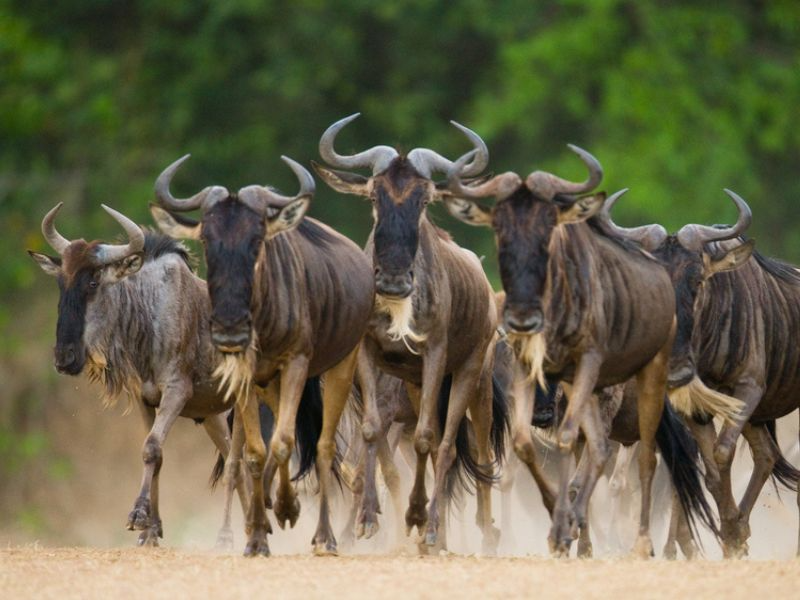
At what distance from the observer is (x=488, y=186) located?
10.1 metres

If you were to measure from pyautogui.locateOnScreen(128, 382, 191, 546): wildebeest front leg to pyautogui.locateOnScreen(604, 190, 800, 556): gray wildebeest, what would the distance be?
10.4 feet

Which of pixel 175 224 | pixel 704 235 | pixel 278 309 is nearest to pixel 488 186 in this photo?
pixel 278 309

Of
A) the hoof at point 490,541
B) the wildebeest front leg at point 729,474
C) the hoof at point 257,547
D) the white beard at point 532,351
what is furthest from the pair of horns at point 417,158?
the hoof at point 490,541

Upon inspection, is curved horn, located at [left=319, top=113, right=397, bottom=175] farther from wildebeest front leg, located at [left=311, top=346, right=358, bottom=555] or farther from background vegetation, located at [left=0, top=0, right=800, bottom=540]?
background vegetation, located at [left=0, top=0, right=800, bottom=540]

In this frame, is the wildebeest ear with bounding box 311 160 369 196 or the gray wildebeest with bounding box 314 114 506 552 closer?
the gray wildebeest with bounding box 314 114 506 552

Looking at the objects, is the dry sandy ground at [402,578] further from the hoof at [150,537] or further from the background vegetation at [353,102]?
the background vegetation at [353,102]

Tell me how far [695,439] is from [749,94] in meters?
14.4

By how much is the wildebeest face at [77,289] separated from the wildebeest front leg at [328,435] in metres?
1.84

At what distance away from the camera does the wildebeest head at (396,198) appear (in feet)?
34.5

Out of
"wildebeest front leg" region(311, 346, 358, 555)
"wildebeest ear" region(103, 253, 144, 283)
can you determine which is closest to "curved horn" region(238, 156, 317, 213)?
Answer: "wildebeest front leg" region(311, 346, 358, 555)

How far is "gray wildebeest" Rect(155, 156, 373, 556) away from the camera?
979cm

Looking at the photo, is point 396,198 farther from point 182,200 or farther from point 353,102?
point 353,102

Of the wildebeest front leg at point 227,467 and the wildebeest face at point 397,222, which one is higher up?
the wildebeest face at point 397,222

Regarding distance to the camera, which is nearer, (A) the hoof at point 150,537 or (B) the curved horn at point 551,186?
(B) the curved horn at point 551,186
